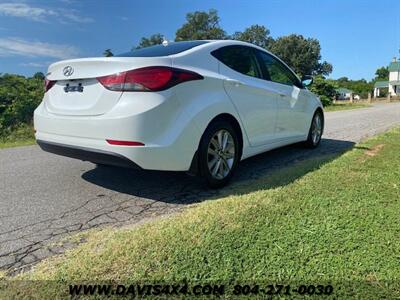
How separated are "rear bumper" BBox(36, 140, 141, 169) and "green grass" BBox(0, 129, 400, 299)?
70cm

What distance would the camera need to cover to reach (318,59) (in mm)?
75062

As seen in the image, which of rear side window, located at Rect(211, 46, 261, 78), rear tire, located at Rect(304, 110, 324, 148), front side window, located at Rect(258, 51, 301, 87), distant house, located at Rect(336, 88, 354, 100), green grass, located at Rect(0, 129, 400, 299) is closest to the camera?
green grass, located at Rect(0, 129, 400, 299)

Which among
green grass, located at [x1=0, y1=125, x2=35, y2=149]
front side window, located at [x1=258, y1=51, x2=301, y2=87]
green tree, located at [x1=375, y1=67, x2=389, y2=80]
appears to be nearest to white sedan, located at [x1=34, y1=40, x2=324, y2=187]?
front side window, located at [x1=258, y1=51, x2=301, y2=87]

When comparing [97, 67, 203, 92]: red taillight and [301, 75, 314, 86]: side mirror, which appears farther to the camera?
[301, 75, 314, 86]: side mirror

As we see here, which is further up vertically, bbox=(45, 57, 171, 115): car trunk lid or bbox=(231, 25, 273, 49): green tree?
bbox=(231, 25, 273, 49): green tree

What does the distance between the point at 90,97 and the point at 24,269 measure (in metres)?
1.72

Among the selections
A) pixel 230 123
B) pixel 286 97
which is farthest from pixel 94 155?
pixel 286 97

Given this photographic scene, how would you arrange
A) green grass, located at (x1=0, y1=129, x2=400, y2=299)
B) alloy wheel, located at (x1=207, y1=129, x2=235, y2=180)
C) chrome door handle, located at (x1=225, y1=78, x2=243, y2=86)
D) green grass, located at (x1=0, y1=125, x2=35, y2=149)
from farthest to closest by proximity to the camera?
green grass, located at (x1=0, y1=125, x2=35, y2=149) → chrome door handle, located at (x1=225, y1=78, x2=243, y2=86) → alloy wheel, located at (x1=207, y1=129, x2=235, y2=180) → green grass, located at (x1=0, y1=129, x2=400, y2=299)

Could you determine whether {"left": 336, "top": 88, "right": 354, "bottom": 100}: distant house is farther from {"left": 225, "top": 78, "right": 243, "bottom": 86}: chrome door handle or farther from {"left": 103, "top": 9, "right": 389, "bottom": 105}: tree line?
{"left": 225, "top": 78, "right": 243, "bottom": 86}: chrome door handle

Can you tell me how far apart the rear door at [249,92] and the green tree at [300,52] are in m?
70.5

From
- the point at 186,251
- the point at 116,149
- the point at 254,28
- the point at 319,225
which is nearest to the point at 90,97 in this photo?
the point at 116,149

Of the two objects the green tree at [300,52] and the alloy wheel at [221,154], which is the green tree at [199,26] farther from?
the alloy wheel at [221,154]

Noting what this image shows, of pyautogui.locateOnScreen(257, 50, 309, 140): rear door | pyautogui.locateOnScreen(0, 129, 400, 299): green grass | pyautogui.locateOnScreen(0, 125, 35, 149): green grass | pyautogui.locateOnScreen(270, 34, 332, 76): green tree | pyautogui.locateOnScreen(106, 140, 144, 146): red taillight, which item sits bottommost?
pyautogui.locateOnScreen(0, 129, 400, 299): green grass

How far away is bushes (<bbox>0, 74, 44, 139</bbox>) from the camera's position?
10.5 m
